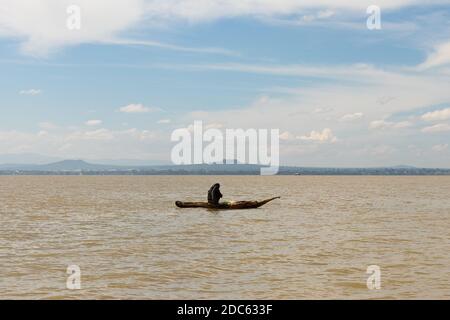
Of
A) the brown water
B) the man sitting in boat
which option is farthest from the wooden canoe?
the brown water

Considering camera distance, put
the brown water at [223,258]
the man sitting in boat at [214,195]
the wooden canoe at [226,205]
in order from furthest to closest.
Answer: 1. the wooden canoe at [226,205]
2. the man sitting in boat at [214,195]
3. the brown water at [223,258]

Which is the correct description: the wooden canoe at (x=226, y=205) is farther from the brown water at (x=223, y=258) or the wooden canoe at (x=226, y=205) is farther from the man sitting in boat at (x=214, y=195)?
the brown water at (x=223, y=258)

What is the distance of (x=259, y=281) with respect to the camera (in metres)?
17.5

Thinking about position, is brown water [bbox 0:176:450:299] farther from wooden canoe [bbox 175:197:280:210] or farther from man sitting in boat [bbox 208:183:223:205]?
wooden canoe [bbox 175:197:280:210]

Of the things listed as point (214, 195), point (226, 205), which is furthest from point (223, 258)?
point (226, 205)

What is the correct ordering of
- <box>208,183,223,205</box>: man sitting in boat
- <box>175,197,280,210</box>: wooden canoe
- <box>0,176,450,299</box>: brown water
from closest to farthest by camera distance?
<box>0,176,450,299</box>: brown water < <box>208,183,223,205</box>: man sitting in boat < <box>175,197,280,210</box>: wooden canoe

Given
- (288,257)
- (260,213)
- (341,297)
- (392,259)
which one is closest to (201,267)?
(288,257)

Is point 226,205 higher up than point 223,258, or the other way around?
point 226,205

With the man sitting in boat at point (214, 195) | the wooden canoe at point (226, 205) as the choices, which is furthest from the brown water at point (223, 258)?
the wooden canoe at point (226, 205)

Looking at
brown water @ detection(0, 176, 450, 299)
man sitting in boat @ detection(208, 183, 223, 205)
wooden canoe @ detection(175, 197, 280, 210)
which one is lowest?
brown water @ detection(0, 176, 450, 299)

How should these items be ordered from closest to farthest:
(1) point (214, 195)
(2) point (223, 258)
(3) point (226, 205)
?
(2) point (223, 258) → (1) point (214, 195) → (3) point (226, 205)

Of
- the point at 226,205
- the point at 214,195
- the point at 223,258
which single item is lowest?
the point at 223,258

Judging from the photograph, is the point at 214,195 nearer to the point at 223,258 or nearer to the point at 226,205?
the point at 226,205
